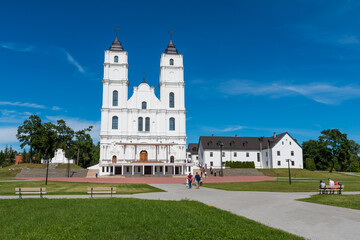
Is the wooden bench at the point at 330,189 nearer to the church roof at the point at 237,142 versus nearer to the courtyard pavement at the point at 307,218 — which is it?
the courtyard pavement at the point at 307,218

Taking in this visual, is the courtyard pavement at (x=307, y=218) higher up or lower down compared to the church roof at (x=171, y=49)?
lower down

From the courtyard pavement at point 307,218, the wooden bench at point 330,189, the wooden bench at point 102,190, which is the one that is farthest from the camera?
the wooden bench at point 330,189

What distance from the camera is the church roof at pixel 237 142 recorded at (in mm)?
74062

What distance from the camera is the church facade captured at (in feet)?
195

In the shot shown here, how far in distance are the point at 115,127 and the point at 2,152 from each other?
58190 mm

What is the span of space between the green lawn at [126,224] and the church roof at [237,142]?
62.7 m

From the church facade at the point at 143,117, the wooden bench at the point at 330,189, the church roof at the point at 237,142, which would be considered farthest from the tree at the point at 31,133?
the wooden bench at the point at 330,189

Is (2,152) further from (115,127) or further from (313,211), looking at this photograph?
(313,211)

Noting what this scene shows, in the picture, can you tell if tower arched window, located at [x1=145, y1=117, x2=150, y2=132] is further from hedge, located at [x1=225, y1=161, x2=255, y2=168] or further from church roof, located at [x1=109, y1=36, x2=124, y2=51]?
hedge, located at [x1=225, y1=161, x2=255, y2=168]

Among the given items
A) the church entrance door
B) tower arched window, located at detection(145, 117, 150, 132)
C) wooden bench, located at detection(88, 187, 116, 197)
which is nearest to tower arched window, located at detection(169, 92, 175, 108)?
tower arched window, located at detection(145, 117, 150, 132)

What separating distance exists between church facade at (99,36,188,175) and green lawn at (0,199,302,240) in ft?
149

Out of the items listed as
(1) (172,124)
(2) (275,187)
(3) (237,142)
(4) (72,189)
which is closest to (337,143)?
(3) (237,142)

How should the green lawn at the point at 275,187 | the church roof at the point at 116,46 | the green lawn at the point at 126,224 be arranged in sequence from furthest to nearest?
the church roof at the point at 116,46
the green lawn at the point at 275,187
the green lawn at the point at 126,224

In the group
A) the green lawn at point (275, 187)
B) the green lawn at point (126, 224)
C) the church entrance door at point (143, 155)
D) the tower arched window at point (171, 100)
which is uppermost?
the tower arched window at point (171, 100)
